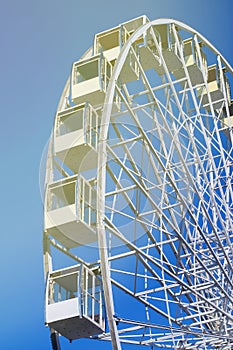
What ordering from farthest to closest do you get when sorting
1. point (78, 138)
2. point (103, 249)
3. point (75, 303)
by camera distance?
1. point (78, 138)
2. point (75, 303)
3. point (103, 249)

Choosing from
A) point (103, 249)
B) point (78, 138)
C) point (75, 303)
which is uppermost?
point (78, 138)

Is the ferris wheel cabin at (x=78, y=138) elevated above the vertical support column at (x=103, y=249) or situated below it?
above

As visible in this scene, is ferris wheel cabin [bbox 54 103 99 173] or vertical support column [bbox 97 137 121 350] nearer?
vertical support column [bbox 97 137 121 350]

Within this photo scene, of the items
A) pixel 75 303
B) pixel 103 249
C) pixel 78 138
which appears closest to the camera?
pixel 103 249

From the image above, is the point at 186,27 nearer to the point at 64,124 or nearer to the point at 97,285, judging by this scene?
the point at 64,124

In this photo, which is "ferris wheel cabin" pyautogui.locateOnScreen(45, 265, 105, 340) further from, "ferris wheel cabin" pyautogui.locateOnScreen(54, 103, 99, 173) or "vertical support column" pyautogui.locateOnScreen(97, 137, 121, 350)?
"ferris wheel cabin" pyautogui.locateOnScreen(54, 103, 99, 173)

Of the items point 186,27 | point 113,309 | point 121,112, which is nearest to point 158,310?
point 113,309

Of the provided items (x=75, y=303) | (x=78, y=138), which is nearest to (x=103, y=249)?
(x=75, y=303)

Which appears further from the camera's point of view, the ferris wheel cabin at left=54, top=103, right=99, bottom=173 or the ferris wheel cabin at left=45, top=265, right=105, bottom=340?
the ferris wheel cabin at left=54, top=103, right=99, bottom=173

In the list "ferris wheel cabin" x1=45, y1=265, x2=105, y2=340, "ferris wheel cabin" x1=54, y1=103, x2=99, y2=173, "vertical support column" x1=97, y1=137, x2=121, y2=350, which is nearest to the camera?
"vertical support column" x1=97, y1=137, x2=121, y2=350

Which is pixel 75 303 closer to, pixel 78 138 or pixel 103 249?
pixel 103 249

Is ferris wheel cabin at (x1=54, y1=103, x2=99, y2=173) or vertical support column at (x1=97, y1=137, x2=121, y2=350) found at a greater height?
ferris wheel cabin at (x1=54, y1=103, x2=99, y2=173)

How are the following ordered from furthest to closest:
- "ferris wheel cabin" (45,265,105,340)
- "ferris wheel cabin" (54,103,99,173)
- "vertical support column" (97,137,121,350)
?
"ferris wheel cabin" (54,103,99,173) < "ferris wheel cabin" (45,265,105,340) < "vertical support column" (97,137,121,350)

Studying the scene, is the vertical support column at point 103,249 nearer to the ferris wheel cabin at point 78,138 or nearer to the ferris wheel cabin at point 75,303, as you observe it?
the ferris wheel cabin at point 75,303
